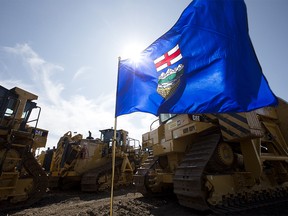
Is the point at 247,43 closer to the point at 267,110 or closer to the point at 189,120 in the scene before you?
the point at 189,120

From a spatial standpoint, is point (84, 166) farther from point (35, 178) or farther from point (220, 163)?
point (220, 163)

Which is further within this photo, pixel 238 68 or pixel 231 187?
pixel 231 187

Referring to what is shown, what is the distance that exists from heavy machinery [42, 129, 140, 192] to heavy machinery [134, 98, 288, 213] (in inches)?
177

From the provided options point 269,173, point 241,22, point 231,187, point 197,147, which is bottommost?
point 231,187

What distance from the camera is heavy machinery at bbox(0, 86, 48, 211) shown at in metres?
6.63

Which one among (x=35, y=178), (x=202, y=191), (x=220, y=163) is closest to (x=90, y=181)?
(x=35, y=178)

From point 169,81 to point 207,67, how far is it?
2.61 feet

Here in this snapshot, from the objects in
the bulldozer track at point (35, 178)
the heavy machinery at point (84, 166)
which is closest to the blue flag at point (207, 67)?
the bulldozer track at point (35, 178)

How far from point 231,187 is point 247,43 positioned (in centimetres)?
325

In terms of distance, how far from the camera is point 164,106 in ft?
12.1

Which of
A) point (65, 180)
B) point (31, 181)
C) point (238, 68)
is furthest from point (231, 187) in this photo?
point (65, 180)

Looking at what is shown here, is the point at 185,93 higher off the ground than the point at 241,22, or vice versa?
the point at 241,22

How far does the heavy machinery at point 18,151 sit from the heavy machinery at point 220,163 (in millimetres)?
4116

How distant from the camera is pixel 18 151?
7.21m
